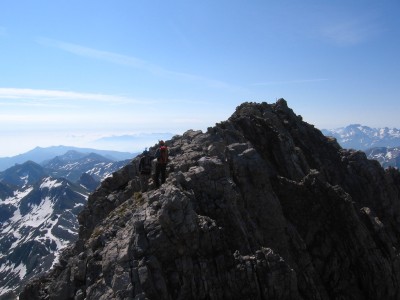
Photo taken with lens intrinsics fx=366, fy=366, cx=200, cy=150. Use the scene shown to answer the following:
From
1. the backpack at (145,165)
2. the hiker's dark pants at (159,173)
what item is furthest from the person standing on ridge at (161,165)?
the backpack at (145,165)

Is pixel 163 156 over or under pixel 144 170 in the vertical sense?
over

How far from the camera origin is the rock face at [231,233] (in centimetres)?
2588

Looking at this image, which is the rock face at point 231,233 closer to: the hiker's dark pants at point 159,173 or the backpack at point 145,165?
the hiker's dark pants at point 159,173

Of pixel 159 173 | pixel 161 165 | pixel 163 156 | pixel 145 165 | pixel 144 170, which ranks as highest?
pixel 163 156

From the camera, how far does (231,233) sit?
30266 millimetres

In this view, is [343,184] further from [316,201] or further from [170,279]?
[170,279]

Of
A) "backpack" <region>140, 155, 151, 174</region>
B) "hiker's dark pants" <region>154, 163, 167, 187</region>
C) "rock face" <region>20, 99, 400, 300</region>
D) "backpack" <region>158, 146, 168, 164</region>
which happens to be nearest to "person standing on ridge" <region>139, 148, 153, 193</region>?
"backpack" <region>140, 155, 151, 174</region>

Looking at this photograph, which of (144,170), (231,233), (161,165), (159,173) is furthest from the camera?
(144,170)

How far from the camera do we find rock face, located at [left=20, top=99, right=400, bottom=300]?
2588 cm

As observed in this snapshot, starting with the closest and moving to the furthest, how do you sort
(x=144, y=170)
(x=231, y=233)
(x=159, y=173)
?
(x=231, y=233)
(x=159, y=173)
(x=144, y=170)

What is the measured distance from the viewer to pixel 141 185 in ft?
129

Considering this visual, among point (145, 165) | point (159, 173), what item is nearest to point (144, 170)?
point (145, 165)

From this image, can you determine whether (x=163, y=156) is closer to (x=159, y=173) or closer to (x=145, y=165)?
(x=159, y=173)

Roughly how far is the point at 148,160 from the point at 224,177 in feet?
28.4
